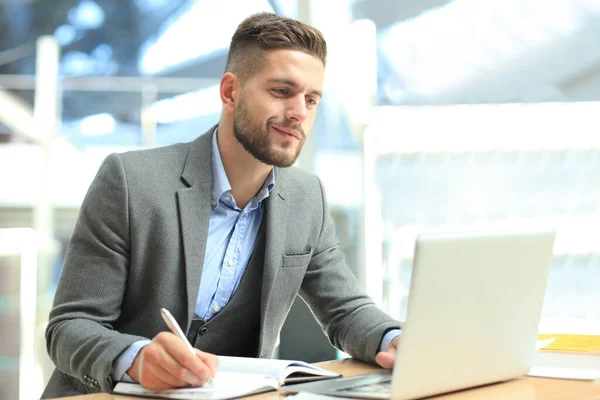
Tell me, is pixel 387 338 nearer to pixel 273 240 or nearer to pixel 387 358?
pixel 387 358

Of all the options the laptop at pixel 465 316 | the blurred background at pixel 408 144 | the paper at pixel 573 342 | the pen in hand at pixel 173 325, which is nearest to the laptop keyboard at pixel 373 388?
the laptop at pixel 465 316

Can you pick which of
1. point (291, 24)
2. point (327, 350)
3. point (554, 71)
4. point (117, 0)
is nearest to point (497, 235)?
point (291, 24)

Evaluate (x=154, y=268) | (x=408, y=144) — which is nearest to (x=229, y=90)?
(x=154, y=268)

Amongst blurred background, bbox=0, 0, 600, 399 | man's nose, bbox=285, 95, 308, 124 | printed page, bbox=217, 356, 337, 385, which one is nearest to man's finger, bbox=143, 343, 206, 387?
printed page, bbox=217, 356, 337, 385

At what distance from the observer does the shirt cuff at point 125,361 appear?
1.05 meters

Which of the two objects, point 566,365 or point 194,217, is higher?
point 194,217

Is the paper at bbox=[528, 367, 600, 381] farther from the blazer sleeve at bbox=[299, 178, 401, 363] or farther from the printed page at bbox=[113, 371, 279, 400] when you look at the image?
the printed page at bbox=[113, 371, 279, 400]

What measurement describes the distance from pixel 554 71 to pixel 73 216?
2.46 m

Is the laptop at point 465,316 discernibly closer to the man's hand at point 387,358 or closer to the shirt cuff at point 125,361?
the man's hand at point 387,358

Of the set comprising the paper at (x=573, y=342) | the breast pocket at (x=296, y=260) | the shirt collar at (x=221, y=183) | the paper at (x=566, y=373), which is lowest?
the paper at (x=566, y=373)

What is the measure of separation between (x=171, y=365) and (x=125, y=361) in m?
0.13

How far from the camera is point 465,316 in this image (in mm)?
957

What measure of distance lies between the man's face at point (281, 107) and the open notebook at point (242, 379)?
0.46 meters

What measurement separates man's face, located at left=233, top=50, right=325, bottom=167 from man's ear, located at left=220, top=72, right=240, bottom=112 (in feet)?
0.27
